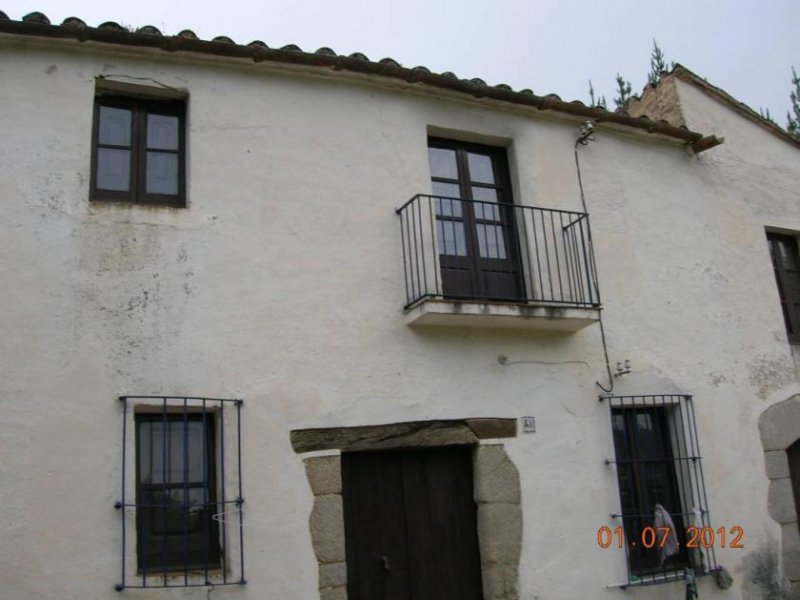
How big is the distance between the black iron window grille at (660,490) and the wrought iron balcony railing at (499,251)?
3.43ft

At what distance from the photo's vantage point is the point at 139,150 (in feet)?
18.8

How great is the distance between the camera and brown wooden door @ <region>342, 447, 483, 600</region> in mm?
5648

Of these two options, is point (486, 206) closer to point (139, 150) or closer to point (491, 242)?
point (491, 242)

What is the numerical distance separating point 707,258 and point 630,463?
221cm

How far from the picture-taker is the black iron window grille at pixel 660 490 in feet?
21.3

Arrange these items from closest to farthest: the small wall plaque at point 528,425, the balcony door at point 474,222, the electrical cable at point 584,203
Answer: the small wall plaque at point 528,425
the balcony door at point 474,222
the electrical cable at point 584,203

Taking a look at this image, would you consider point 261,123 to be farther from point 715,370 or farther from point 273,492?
point 715,370

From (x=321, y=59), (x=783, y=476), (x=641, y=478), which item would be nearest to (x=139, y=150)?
(x=321, y=59)

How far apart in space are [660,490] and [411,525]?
231 cm

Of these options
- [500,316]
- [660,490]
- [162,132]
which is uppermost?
[162,132]

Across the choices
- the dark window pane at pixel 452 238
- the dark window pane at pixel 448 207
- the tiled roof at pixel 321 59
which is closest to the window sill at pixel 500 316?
the dark window pane at pixel 452 238

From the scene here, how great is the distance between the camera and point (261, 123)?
603 centimetres

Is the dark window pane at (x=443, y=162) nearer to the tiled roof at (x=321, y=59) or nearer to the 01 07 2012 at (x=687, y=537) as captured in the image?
the tiled roof at (x=321, y=59)

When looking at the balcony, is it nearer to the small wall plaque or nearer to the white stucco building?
the white stucco building
